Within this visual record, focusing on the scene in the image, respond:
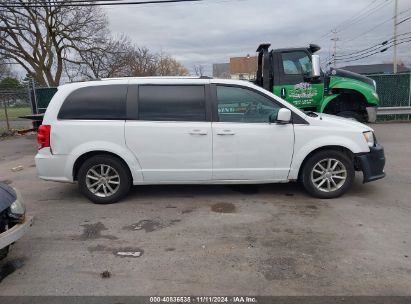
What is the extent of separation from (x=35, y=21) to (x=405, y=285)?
32827mm

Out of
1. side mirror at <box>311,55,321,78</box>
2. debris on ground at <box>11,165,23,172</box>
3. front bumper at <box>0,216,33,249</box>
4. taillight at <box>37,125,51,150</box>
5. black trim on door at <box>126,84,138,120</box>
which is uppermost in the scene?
side mirror at <box>311,55,321,78</box>

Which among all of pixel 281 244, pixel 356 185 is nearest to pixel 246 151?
pixel 281 244

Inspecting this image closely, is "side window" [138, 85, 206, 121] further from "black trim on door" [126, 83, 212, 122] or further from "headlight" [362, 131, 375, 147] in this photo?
"headlight" [362, 131, 375, 147]

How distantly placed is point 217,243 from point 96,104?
2.76 metres

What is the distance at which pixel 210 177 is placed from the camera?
5551 millimetres

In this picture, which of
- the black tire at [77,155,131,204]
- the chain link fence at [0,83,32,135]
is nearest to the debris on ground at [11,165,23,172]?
the black tire at [77,155,131,204]

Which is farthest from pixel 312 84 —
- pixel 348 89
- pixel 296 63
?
pixel 348 89

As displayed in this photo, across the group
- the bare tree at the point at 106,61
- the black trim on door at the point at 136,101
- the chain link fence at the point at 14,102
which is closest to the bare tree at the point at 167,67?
the bare tree at the point at 106,61

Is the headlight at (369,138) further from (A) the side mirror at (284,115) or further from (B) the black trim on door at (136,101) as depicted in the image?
(B) the black trim on door at (136,101)

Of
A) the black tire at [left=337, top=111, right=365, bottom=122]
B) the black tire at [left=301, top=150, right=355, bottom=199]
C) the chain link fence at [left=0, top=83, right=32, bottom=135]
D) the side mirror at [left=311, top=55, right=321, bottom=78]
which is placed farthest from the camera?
the chain link fence at [left=0, top=83, right=32, bottom=135]

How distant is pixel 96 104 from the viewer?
18.2 feet

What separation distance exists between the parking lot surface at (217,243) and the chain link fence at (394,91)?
34.8 ft

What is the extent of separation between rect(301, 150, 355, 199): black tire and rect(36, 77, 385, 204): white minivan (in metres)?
0.01

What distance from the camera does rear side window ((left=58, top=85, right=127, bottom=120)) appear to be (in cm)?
552
